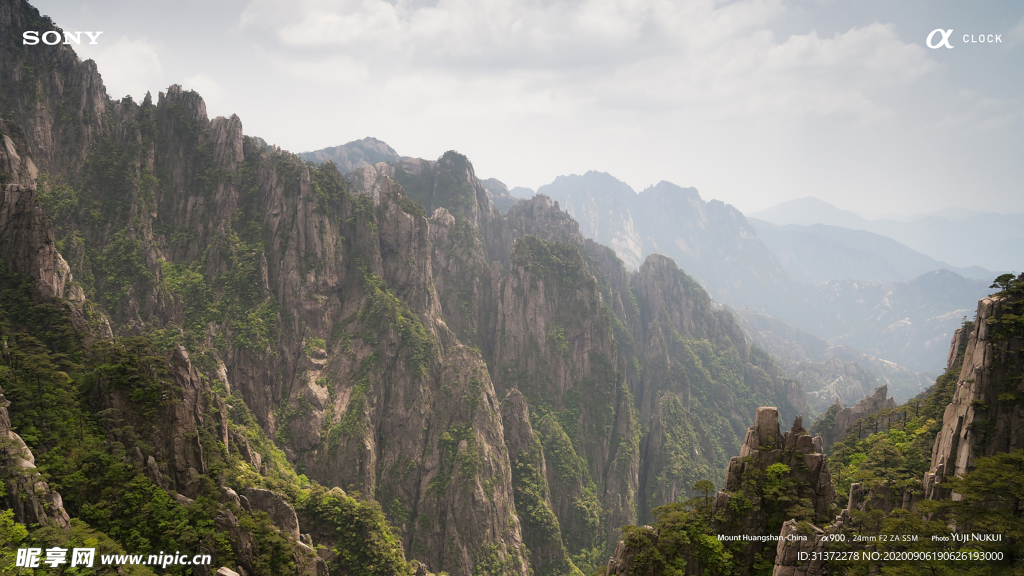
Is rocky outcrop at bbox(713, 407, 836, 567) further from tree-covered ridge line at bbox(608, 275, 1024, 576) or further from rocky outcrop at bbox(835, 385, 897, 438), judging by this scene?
rocky outcrop at bbox(835, 385, 897, 438)

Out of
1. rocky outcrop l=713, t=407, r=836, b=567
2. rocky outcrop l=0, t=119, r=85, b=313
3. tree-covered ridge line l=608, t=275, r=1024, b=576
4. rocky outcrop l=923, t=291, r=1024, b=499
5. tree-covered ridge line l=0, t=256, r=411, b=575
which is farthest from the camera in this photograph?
rocky outcrop l=0, t=119, r=85, b=313

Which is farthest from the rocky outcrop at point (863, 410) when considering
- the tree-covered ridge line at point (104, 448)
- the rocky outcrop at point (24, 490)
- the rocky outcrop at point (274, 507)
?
the rocky outcrop at point (24, 490)

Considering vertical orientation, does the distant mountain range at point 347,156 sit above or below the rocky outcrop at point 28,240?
above

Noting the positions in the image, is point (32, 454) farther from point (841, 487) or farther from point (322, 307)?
point (841, 487)

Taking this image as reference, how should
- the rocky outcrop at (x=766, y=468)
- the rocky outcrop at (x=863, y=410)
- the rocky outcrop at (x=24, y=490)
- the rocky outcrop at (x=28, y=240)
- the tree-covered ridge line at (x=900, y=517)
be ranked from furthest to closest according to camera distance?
1. the rocky outcrop at (x=863, y=410)
2. the rocky outcrop at (x=28, y=240)
3. the rocky outcrop at (x=766, y=468)
4. the rocky outcrop at (x=24, y=490)
5. the tree-covered ridge line at (x=900, y=517)

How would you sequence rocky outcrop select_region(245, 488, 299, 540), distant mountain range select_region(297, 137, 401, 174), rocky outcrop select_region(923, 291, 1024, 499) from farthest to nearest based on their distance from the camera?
distant mountain range select_region(297, 137, 401, 174) → rocky outcrop select_region(245, 488, 299, 540) → rocky outcrop select_region(923, 291, 1024, 499)

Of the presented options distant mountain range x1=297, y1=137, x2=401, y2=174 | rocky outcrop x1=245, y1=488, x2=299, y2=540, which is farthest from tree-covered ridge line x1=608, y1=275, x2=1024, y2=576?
distant mountain range x1=297, y1=137, x2=401, y2=174

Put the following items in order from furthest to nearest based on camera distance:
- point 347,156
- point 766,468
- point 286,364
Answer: point 347,156
point 286,364
point 766,468

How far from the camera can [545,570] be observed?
82.1 metres

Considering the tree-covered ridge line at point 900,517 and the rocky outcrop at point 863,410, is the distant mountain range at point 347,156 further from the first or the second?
the tree-covered ridge line at point 900,517

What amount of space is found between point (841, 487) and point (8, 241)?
69714mm

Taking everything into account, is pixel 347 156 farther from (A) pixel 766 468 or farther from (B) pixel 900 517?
(B) pixel 900 517

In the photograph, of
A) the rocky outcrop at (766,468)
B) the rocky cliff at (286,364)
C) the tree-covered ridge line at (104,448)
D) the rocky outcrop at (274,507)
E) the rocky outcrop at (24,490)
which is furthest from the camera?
the rocky outcrop at (274,507)

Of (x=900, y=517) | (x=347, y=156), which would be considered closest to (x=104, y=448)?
(x=900, y=517)
